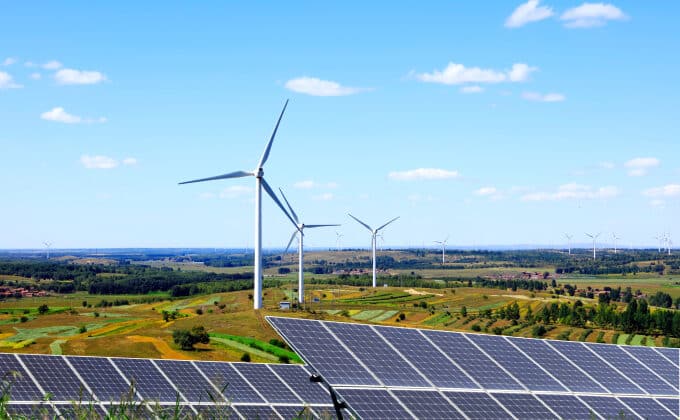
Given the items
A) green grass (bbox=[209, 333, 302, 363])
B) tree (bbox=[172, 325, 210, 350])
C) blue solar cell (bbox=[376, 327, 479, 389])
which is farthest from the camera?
green grass (bbox=[209, 333, 302, 363])

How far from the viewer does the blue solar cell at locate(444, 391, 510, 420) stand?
24094mm

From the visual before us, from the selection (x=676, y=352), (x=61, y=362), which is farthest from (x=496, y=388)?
(x=61, y=362)

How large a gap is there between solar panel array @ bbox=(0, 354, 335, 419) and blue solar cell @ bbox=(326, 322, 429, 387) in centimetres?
704

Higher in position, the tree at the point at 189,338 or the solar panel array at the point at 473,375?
the solar panel array at the point at 473,375

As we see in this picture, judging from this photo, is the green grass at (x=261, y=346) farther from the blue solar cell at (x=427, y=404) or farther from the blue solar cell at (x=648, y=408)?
the blue solar cell at (x=427, y=404)

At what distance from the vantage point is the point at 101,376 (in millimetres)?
39094

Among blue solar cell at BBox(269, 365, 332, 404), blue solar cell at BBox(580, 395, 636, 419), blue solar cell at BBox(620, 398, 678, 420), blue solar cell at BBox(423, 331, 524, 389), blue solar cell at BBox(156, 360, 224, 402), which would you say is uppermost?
blue solar cell at BBox(423, 331, 524, 389)

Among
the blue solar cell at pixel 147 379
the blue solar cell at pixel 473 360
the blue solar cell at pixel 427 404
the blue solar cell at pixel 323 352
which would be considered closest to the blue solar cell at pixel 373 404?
the blue solar cell at pixel 427 404

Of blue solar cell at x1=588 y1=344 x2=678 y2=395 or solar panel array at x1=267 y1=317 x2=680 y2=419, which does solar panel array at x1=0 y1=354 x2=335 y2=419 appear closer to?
solar panel array at x1=267 y1=317 x2=680 y2=419

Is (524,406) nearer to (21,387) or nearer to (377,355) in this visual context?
(377,355)

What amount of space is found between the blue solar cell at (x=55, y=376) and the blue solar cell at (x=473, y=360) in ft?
56.6

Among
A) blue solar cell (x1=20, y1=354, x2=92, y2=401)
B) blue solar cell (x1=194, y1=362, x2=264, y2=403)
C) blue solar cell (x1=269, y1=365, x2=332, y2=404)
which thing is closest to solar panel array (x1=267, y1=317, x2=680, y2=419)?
blue solar cell (x1=194, y1=362, x2=264, y2=403)

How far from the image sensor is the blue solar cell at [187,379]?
37.2 m

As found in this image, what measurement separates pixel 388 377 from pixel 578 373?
Answer: 9.31m
